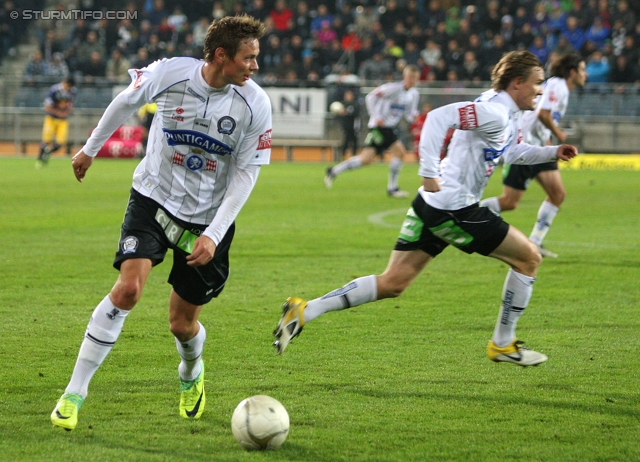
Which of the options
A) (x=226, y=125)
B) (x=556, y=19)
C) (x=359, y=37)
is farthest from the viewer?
(x=359, y=37)

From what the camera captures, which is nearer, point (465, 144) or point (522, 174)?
point (465, 144)

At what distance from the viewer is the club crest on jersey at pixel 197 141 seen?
4.86 meters

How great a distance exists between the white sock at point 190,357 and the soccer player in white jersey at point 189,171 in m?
0.03

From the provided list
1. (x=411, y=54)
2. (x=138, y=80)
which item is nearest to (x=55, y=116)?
(x=411, y=54)

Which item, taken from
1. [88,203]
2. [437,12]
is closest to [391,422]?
[88,203]

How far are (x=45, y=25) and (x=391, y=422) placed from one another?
3349 cm

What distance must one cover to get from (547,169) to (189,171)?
6560 millimetres

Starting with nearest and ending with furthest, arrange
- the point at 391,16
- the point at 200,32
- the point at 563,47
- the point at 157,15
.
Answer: the point at 563,47
the point at 391,16
the point at 200,32
the point at 157,15

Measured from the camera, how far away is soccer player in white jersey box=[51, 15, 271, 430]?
471cm

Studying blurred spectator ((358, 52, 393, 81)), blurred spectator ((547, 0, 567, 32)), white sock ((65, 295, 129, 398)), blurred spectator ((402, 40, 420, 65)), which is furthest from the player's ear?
blurred spectator ((547, 0, 567, 32))

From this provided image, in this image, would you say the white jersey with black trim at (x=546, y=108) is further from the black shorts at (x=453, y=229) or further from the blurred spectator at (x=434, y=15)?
the blurred spectator at (x=434, y=15)

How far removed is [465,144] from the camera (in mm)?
6055

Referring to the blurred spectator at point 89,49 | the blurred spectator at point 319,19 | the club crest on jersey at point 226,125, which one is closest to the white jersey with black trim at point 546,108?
the club crest on jersey at point 226,125

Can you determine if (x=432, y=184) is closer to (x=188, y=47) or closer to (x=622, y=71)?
(x=622, y=71)
